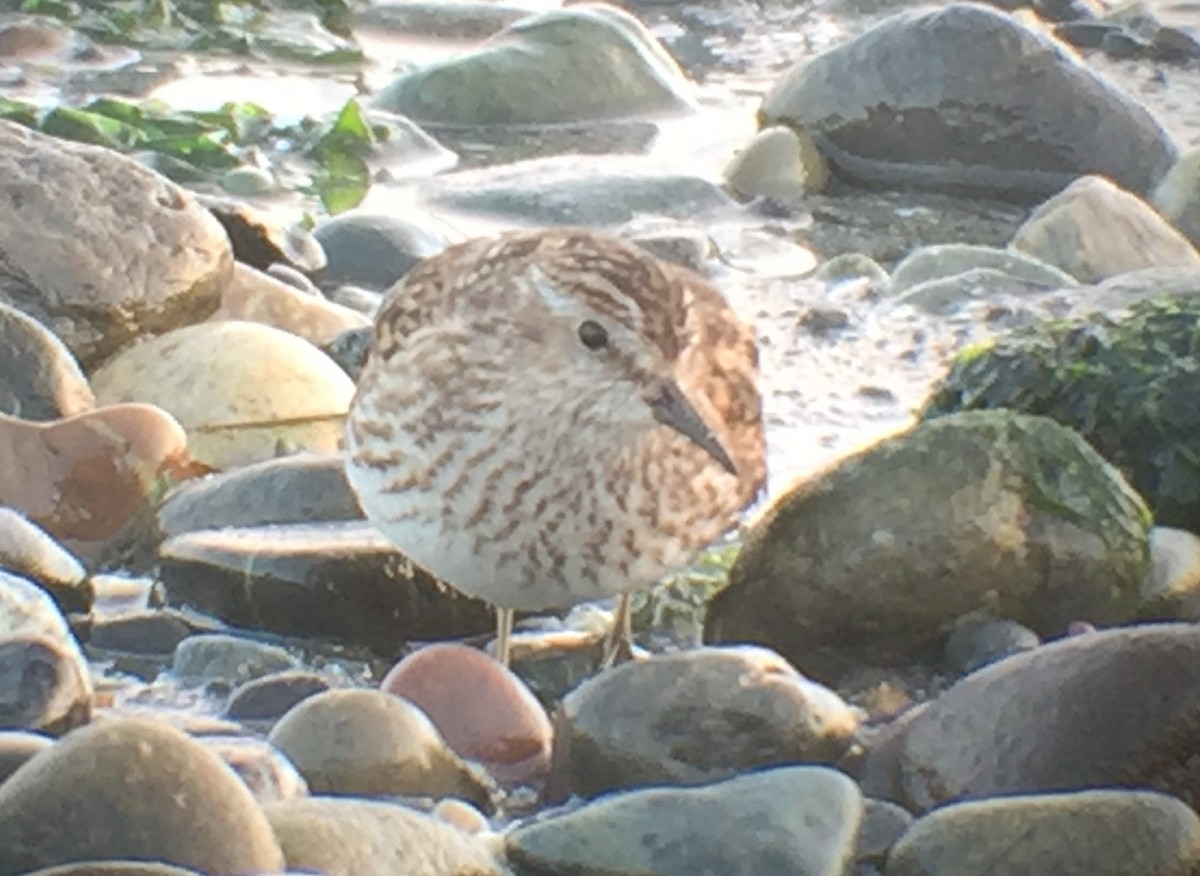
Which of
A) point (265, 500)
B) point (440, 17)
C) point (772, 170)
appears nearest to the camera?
point (265, 500)

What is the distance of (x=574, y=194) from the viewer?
33.8 ft

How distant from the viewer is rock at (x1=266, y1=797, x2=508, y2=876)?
4.41m

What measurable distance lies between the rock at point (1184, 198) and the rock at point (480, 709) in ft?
17.7

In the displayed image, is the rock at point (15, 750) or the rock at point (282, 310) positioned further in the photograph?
the rock at point (282, 310)

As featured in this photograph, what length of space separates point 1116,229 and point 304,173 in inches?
129

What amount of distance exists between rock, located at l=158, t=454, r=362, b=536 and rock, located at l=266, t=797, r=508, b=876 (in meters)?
2.00

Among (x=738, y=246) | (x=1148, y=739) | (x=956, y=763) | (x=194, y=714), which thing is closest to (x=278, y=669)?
(x=194, y=714)

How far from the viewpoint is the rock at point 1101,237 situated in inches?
374

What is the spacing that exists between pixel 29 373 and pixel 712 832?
10.6ft

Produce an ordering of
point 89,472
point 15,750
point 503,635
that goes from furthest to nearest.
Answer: point 89,472 < point 503,635 < point 15,750

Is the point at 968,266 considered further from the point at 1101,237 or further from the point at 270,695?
the point at 270,695

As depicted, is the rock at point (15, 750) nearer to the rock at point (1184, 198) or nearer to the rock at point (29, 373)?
the rock at point (29, 373)

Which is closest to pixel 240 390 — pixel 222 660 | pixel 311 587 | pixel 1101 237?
pixel 311 587

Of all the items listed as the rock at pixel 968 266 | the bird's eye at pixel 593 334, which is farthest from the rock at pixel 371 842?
the rock at pixel 968 266
